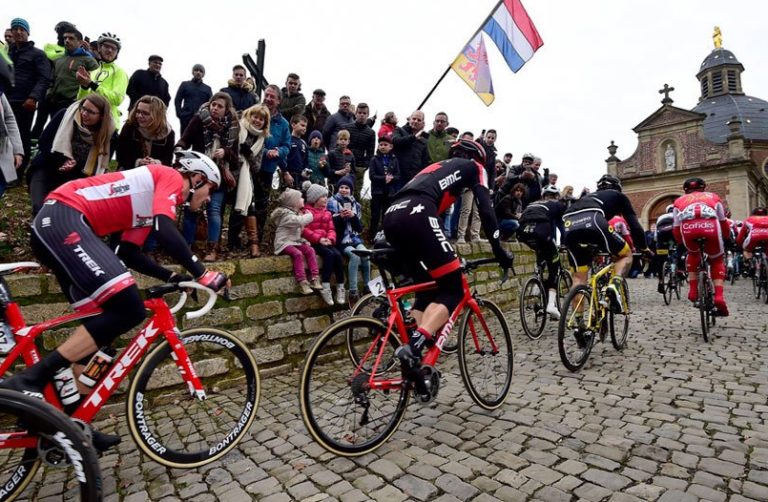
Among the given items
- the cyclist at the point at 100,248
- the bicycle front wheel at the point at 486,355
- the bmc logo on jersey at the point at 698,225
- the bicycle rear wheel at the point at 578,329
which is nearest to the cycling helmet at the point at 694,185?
the bmc logo on jersey at the point at 698,225

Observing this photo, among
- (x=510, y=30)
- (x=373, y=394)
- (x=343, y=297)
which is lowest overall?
(x=373, y=394)

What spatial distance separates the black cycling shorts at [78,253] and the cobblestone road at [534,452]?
130cm

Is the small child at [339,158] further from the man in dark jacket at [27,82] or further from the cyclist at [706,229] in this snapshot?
the cyclist at [706,229]

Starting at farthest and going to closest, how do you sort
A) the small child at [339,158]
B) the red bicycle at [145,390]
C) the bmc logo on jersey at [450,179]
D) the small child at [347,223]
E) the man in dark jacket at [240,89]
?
the small child at [339,158] < the man in dark jacket at [240,89] < the small child at [347,223] < the bmc logo on jersey at [450,179] < the red bicycle at [145,390]

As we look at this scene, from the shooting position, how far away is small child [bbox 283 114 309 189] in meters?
6.79

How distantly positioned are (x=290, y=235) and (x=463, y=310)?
2724mm

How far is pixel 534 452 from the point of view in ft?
9.61

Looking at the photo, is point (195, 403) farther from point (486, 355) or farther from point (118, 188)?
point (486, 355)

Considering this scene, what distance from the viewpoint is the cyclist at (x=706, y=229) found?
20.3ft

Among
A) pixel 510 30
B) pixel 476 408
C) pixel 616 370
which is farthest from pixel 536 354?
pixel 510 30

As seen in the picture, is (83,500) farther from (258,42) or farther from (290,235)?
(258,42)

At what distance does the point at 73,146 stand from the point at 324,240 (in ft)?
9.51

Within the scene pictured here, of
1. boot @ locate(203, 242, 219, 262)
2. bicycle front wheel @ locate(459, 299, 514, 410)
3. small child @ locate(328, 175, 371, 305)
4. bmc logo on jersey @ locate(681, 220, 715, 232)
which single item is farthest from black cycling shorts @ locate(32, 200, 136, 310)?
bmc logo on jersey @ locate(681, 220, 715, 232)

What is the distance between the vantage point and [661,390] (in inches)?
161
